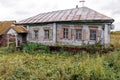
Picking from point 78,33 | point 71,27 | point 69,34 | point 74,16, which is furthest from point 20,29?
point 78,33

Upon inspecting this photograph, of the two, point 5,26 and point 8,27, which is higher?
point 5,26

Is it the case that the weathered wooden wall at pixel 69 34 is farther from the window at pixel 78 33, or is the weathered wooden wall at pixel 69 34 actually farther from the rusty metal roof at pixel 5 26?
the rusty metal roof at pixel 5 26

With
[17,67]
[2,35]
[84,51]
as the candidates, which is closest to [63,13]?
[84,51]

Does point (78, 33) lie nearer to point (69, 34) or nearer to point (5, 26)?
point (69, 34)

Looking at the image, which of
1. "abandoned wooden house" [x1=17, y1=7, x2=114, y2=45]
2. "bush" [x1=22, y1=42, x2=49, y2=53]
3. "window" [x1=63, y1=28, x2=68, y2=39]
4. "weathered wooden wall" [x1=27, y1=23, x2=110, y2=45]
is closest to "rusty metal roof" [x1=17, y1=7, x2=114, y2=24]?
"abandoned wooden house" [x1=17, y1=7, x2=114, y2=45]

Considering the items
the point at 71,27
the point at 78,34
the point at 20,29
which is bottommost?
the point at 78,34

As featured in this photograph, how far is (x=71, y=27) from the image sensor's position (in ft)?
63.5

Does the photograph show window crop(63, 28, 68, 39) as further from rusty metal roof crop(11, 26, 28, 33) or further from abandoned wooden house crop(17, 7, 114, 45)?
rusty metal roof crop(11, 26, 28, 33)

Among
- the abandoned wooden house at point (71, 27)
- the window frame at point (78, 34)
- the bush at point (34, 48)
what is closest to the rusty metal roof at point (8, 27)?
the abandoned wooden house at point (71, 27)

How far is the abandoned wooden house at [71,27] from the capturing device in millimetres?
18078

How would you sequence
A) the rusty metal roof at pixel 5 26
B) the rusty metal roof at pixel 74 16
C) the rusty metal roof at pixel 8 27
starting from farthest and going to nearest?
the rusty metal roof at pixel 5 26 < the rusty metal roof at pixel 8 27 < the rusty metal roof at pixel 74 16

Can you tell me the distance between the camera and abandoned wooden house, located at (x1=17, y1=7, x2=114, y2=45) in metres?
18.1

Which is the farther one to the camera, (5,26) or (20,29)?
(5,26)

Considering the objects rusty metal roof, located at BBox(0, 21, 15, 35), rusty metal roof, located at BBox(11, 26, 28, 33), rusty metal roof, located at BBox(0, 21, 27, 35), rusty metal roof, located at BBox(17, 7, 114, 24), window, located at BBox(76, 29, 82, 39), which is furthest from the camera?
rusty metal roof, located at BBox(0, 21, 15, 35)
